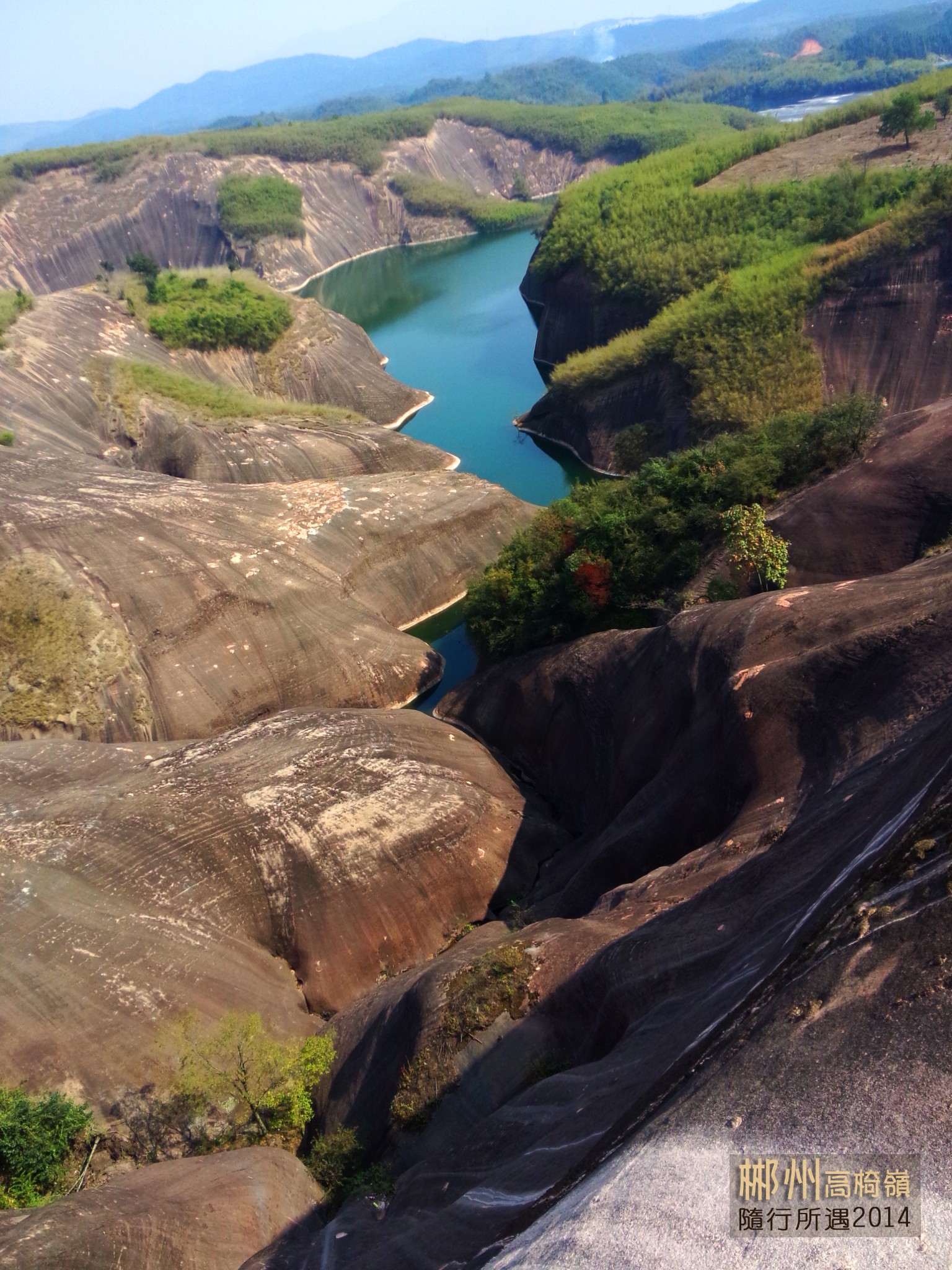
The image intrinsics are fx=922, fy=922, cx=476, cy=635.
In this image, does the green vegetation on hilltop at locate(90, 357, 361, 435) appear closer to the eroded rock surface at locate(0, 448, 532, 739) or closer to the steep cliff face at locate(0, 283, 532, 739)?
the steep cliff face at locate(0, 283, 532, 739)

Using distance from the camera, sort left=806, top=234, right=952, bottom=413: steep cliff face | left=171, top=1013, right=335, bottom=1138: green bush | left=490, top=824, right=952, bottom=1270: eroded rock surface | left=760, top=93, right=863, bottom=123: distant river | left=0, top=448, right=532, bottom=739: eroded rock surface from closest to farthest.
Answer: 1. left=490, top=824, right=952, bottom=1270: eroded rock surface
2. left=171, top=1013, right=335, bottom=1138: green bush
3. left=0, top=448, right=532, bottom=739: eroded rock surface
4. left=806, top=234, right=952, bottom=413: steep cliff face
5. left=760, top=93, right=863, bottom=123: distant river

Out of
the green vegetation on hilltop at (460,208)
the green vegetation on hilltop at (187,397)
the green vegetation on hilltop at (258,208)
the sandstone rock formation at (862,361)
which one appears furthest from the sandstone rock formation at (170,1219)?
the green vegetation on hilltop at (460,208)

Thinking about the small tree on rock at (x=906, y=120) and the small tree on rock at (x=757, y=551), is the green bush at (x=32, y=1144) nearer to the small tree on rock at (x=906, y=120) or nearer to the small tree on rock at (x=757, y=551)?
the small tree on rock at (x=757, y=551)

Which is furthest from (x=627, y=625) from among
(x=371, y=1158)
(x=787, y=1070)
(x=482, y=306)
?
(x=482, y=306)

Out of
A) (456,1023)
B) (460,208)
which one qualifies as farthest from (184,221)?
(456,1023)

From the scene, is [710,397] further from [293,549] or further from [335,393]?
[335,393]

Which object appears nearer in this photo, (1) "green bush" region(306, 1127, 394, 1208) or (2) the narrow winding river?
(1) "green bush" region(306, 1127, 394, 1208)

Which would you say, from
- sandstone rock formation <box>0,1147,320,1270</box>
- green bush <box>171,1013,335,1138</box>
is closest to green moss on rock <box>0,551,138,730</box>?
green bush <box>171,1013,335,1138</box>

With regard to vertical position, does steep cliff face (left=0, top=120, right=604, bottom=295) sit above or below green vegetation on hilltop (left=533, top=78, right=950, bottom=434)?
above
